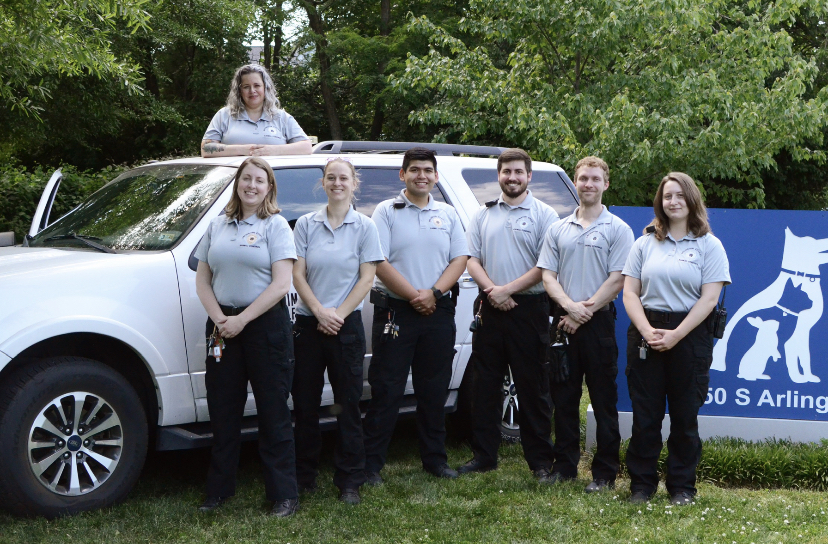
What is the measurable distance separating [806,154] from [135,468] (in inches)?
446

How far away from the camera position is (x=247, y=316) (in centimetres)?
434

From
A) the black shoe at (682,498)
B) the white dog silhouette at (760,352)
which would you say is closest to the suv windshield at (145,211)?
the black shoe at (682,498)

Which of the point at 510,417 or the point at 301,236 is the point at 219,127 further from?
the point at 510,417

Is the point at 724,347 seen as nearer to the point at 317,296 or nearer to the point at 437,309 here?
the point at 437,309

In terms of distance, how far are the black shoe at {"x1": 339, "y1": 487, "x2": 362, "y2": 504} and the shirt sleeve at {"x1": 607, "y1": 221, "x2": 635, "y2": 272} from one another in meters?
2.00

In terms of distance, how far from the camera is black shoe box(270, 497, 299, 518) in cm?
451

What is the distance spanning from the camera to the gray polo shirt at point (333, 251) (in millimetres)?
4711

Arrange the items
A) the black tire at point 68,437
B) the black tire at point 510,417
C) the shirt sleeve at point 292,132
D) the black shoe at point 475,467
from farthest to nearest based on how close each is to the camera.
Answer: the black tire at point 510,417 → the shirt sleeve at point 292,132 → the black shoe at point 475,467 → the black tire at point 68,437

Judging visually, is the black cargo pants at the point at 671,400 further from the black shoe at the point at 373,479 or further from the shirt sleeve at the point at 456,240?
the black shoe at the point at 373,479

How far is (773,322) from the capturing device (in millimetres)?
5918

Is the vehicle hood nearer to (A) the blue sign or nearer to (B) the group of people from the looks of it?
(B) the group of people

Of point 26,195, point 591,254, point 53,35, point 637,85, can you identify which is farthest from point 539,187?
point 26,195

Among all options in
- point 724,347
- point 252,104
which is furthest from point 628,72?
point 252,104

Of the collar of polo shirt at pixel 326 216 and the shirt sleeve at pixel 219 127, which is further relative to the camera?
the shirt sleeve at pixel 219 127
